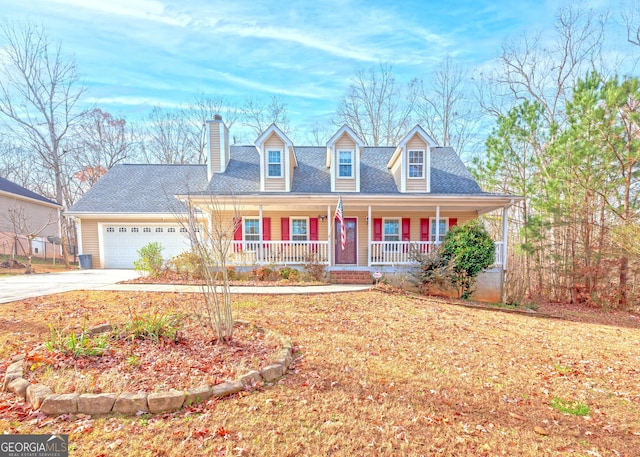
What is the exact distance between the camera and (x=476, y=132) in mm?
20172

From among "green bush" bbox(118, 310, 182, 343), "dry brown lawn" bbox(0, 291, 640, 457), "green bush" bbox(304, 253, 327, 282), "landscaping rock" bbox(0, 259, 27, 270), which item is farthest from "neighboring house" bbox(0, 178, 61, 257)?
"green bush" bbox(118, 310, 182, 343)

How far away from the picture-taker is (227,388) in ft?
10.1

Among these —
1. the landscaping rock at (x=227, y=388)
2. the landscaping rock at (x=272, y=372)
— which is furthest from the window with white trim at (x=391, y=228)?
the landscaping rock at (x=227, y=388)

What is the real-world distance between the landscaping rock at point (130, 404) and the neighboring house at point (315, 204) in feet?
26.8

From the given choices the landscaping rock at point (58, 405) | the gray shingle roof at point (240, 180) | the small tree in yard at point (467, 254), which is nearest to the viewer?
the landscaping rock at point (58, 405)

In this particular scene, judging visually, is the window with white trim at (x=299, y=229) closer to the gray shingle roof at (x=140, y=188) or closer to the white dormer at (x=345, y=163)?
the white dormer at (x=345, y=163)

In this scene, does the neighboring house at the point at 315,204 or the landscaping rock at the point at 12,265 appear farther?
the landscaping rock at the point at 12,265

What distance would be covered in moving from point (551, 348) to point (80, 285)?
502 inches

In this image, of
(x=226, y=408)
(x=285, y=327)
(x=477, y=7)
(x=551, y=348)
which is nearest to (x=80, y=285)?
(x=285, y=327)

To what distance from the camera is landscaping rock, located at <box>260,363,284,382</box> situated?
135 inches

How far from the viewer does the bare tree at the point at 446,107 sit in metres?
21.0

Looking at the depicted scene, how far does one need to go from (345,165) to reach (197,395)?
11.1m

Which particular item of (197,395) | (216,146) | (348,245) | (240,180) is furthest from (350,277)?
(216,146)

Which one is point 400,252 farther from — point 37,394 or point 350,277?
point 37,394
